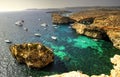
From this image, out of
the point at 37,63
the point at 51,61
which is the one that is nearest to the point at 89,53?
the point at 51,61

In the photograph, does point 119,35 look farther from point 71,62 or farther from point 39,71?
point 39,71

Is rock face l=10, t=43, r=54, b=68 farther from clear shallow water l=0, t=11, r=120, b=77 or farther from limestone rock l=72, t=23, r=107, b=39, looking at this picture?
limestone rock l=72, t=23, r=107, b=39

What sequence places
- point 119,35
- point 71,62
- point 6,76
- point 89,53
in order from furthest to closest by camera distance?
point 119,35 < point 89,53 < point 71,62 < point 6,76

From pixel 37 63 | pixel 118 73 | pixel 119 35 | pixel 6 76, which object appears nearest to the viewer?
pixel 118 73

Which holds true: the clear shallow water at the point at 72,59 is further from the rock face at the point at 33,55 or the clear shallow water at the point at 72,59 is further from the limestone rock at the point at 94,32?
the limestone rock at the point at 94,32

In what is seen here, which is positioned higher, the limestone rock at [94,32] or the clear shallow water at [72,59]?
the limestone rock at [94,32]

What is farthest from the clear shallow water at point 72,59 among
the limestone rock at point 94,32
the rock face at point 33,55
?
the limestone rock at point 94,32

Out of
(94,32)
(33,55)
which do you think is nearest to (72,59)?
(33,55)

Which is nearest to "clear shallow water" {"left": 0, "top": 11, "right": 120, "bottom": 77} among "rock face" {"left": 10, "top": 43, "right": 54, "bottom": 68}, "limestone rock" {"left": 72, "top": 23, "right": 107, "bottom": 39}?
"rock face" {"left": 10, "top": 43, "right": 54, "bottom": 68}

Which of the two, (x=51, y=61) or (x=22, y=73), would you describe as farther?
(x=51, y=61)
